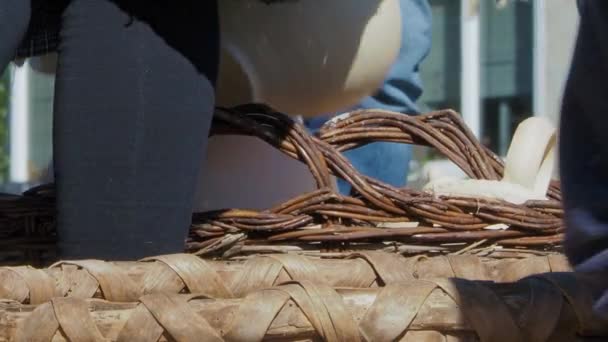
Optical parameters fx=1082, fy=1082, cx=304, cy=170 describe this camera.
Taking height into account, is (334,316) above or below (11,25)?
below

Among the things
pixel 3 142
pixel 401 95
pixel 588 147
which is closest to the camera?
pixel 588 147

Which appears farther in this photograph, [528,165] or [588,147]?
[528,165]

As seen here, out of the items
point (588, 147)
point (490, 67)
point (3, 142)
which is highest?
point (490, 67)

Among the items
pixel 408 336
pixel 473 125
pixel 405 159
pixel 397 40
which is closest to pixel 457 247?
pixel 397 40

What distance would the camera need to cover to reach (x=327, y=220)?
913mm

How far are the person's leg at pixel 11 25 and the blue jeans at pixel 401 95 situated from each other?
580mm

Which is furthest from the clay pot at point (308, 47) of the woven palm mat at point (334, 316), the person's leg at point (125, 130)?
the woven palm mat at point (334, 316)

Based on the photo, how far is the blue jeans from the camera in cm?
135

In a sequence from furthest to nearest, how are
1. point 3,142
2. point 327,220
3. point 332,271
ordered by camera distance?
1. point 3,142
2. point 327,220
3. point 332,271

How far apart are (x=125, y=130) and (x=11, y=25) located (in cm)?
11

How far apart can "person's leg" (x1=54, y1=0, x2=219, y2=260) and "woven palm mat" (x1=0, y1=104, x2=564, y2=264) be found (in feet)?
0.25

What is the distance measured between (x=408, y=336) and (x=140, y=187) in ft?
0.97

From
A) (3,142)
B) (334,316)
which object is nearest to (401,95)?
(334,316)

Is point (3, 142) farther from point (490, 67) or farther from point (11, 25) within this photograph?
point (11, 25)
